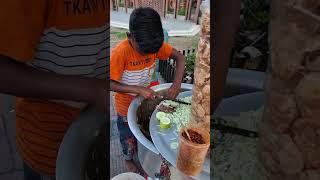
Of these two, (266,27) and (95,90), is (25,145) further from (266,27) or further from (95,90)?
(266,27)

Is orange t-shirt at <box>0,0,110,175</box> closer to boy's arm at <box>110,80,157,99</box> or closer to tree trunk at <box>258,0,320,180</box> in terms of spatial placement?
boy's arm at <box>110,80,157,99</box>

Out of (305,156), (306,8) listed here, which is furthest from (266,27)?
(305,156)

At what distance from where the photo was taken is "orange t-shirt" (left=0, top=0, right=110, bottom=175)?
84cm

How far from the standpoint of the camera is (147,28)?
0.87m

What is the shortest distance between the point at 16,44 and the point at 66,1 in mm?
152

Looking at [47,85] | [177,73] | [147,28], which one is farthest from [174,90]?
[47,85]

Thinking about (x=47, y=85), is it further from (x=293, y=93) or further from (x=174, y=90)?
(x=293, y=93)

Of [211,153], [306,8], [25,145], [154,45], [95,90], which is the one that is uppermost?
[306,8]

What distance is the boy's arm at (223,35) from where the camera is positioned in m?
0.67

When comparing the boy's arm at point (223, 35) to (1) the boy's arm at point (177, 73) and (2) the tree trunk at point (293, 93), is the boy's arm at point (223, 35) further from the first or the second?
(1) the boy's arm at point (177, 73)

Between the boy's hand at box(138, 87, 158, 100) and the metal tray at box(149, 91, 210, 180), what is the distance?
6 centimetres

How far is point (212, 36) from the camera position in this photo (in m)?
0.74

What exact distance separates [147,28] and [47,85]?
0.26 m

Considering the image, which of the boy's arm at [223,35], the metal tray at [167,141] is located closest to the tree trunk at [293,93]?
the boy's arm at [223,35]
